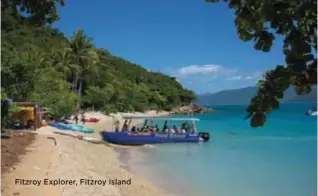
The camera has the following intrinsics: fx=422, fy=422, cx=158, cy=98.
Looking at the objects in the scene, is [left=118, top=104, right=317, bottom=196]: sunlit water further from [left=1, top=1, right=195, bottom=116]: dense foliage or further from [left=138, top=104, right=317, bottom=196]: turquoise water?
[left=1, top=1, right=195, bottom=116]: dense foliage

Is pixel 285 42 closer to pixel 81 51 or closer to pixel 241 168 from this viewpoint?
pixel 241 168

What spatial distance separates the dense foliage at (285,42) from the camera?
5.67 feet

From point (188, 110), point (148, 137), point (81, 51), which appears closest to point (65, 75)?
point (81, 51)

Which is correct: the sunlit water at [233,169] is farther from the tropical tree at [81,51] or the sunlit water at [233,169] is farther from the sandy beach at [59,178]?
the tropical tree at [81,51]

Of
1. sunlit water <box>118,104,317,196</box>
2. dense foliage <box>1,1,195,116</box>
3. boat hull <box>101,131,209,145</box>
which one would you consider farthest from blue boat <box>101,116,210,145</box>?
dense foliage <box>1,1,195,116</box>

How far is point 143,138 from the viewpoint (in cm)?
2602

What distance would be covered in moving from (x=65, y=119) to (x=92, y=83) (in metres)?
21.4

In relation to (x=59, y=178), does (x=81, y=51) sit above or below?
above

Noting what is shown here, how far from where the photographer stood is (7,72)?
53.4ft

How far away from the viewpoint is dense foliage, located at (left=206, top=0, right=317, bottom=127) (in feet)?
5.67

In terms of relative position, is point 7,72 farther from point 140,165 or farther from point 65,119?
point 65,119

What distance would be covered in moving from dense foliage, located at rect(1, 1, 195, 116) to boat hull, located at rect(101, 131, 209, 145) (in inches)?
220

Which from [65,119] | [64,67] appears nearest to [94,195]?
[65,119]

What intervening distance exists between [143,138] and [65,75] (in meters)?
21.9
